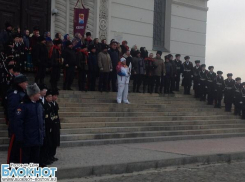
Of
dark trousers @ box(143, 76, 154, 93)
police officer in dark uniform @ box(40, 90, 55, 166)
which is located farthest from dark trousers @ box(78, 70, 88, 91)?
police officer in dark uniform @ box(40, 90, 55, 166)

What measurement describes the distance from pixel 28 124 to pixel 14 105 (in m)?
0.72

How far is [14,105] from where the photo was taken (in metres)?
9.33

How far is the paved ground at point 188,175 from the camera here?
10.5m

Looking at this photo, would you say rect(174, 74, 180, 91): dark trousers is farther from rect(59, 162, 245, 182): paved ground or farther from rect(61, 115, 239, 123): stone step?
rect(59, 162, 245, 182): paved ground

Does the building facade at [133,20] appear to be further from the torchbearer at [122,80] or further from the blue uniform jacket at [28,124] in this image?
the blue uniform jacket at [28,124]

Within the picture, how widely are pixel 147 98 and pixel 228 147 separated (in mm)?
5588

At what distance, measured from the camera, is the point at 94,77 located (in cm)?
1919

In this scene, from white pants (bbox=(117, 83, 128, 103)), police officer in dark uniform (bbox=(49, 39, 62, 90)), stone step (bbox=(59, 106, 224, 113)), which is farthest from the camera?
white pants (bbox=(117, 83, 128, 103))

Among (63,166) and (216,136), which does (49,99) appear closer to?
(63,166)

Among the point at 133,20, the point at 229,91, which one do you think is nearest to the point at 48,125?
the point at 229,91

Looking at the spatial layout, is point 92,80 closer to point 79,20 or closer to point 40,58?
point 40,58

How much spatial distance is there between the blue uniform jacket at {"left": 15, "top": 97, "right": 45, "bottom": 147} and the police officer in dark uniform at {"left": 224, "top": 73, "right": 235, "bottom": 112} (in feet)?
49.8

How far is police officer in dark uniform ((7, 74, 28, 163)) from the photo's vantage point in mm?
9195

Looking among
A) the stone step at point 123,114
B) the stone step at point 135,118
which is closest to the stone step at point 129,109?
the stone step at point 123,114
